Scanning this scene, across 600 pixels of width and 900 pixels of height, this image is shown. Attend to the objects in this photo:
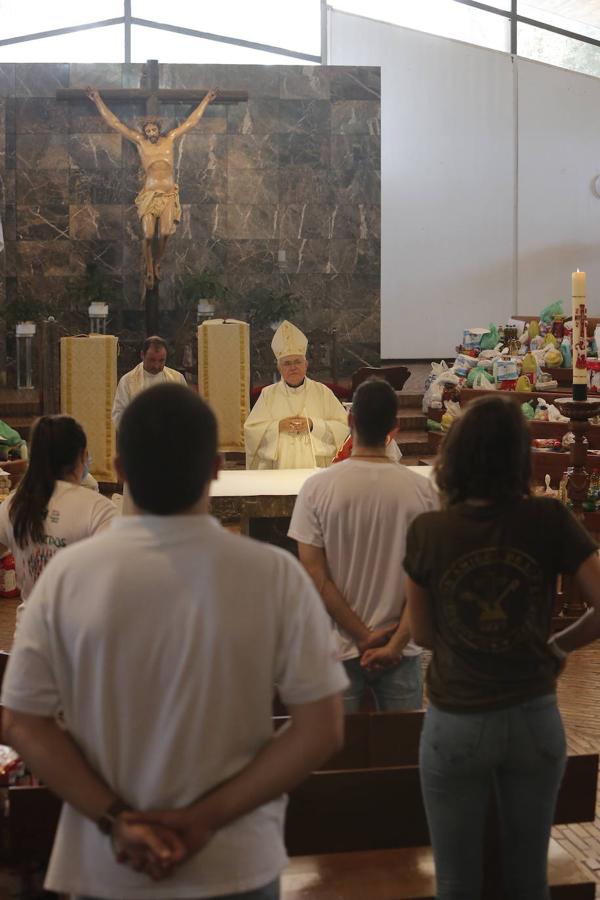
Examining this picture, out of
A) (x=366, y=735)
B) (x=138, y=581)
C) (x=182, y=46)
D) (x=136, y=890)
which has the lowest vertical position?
(x=366, y=735)

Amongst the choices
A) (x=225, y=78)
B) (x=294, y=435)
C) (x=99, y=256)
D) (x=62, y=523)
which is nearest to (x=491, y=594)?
(x=62, y=523)

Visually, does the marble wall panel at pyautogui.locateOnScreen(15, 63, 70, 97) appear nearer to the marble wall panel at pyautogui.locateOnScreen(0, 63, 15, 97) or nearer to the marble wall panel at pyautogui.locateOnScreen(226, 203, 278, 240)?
the marble wall panel at pyautogui.locateOnScreen(0, 63, 15, 97)

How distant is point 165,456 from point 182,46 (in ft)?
47.3

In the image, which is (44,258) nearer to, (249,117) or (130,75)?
(130,75)

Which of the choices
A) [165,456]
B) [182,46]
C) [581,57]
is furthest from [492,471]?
[581,57]

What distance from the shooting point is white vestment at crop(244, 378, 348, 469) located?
6.00 meters

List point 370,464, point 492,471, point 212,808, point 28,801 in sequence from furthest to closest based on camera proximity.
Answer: point 370,464, point 28,801, point 492,471, point 212,808

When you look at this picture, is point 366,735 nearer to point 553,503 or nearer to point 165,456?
point 553,503

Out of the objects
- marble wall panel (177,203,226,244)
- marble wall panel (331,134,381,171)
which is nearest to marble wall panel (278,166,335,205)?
marble wall panel (331,134,381,171)

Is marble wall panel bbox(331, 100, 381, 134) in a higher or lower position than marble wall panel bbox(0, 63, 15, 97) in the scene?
lower

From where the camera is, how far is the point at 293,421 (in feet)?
19.1

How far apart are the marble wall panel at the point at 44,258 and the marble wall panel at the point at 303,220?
2.55m

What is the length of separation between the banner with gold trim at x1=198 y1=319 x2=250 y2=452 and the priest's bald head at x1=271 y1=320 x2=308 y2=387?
4.47m

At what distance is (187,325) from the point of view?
1389cm
